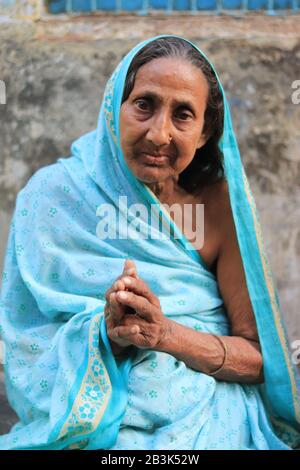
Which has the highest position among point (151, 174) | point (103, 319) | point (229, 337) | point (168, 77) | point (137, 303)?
point (168, 77)

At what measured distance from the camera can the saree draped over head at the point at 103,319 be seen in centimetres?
299

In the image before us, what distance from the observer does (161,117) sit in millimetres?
3117

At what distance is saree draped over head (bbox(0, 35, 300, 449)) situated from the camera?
9.82ft

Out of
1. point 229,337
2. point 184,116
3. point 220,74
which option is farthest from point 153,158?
point 220,74

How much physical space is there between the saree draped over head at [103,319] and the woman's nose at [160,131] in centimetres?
16

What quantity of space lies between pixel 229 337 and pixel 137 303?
539mm

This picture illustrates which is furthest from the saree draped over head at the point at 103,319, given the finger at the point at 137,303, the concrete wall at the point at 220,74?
the concrete wall at the point at 220,74

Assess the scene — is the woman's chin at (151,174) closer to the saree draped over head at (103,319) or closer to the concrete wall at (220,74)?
the saree draped over head at (103,319)

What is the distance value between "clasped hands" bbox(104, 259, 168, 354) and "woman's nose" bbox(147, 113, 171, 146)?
418 millimetres


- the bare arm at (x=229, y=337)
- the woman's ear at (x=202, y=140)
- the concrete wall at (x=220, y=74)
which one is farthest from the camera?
the concrete wall at (x=220, y=74)

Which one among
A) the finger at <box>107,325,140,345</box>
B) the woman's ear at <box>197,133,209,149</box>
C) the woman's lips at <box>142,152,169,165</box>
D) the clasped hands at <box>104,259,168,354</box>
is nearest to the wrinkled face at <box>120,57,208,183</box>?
the woman's lips at <box>142,152,169,165</box>

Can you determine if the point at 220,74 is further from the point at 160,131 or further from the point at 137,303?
the point at 137,303

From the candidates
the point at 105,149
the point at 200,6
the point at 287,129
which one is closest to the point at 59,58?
the point at 200,6
